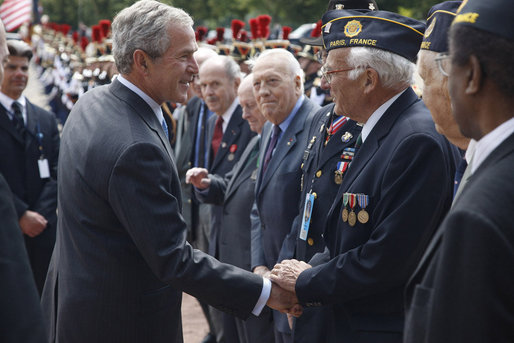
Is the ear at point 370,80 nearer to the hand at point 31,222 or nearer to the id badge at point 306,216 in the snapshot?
the id badge at point 306,216

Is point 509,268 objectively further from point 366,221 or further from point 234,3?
point 234,3

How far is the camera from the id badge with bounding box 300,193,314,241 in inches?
127

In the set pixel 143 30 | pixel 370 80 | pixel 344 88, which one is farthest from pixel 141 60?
pixel 370 80

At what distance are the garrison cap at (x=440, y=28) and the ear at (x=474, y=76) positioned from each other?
A: 35.8 inches

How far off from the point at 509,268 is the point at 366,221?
4.14ft

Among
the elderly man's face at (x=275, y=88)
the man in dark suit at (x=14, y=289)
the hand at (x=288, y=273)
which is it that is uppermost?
the man in dark suit at (x=14, y=289)

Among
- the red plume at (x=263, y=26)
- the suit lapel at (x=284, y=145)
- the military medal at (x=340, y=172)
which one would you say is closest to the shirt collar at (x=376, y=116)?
the military medal at (x=340, y=172)

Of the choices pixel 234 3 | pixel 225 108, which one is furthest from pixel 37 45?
pixel 225 108

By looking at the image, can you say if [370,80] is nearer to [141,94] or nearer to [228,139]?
[141,94]

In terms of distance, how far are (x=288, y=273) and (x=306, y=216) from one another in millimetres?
354

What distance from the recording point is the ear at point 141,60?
2.95 metres

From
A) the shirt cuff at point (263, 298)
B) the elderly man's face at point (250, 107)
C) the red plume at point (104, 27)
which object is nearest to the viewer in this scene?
the shirt cuff at point (263, 298)

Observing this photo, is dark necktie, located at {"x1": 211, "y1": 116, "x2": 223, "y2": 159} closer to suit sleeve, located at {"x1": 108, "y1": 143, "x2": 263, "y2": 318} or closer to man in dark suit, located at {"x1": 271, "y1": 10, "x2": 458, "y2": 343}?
man in dark suit, located at {"x1": 271, "y1": 10, "x2": 458, "y2": 343}

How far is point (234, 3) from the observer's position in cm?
4216
